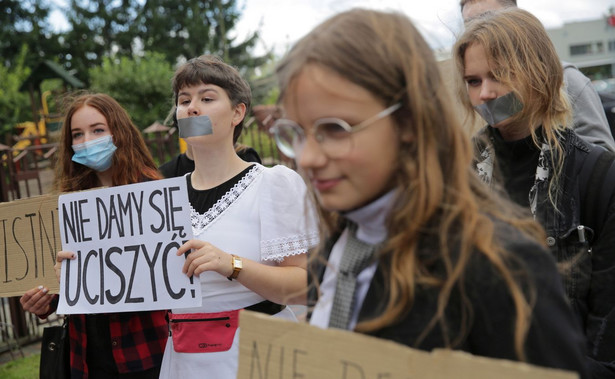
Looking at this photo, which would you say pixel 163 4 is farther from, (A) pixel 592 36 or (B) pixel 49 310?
(A) pixel 592 36

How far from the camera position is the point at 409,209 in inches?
51.0

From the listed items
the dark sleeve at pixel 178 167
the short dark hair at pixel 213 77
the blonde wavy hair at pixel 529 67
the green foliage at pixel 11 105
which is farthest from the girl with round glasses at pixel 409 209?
the green foliage at pixel 11 105

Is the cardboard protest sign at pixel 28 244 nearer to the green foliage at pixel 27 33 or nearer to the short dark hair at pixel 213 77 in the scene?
the short dark hair at pixel 213 77

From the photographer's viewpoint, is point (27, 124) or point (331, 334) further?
point (27, 124)

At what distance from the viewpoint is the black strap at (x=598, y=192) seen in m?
2.07

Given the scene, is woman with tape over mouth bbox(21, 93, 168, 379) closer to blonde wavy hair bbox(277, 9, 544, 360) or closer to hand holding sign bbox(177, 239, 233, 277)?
hand holding sign bbox(177, 239, 233, 277)

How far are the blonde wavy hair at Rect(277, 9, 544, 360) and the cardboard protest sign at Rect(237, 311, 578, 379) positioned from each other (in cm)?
7

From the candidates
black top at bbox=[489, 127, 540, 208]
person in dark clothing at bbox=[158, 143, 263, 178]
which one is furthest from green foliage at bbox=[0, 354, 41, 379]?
black top at bbox=[489, 127, 540, 208]

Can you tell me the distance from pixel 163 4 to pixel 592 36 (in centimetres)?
5807

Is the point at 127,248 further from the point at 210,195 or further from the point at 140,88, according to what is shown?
the point at 140,88

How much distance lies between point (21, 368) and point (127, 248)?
3659mm

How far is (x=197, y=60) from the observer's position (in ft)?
9.65

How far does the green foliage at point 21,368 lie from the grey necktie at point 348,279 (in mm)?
4790

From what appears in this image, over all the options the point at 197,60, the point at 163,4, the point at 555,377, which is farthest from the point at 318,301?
the point at 163,4
